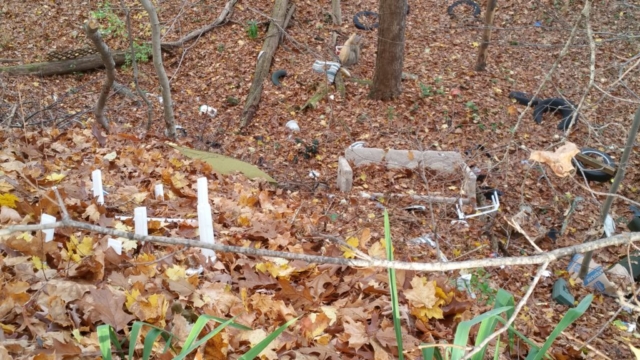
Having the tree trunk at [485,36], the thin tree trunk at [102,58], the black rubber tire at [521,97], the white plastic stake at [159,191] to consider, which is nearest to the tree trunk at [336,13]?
the tree trunk at [485,36]

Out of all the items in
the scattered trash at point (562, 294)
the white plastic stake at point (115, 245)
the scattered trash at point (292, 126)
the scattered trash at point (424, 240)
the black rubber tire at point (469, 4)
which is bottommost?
the scattered trash at point (562, 294)

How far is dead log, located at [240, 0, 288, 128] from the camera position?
7.52 m

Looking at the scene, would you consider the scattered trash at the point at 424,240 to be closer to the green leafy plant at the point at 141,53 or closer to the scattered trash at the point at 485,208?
the scattered trash at the point at 485,208

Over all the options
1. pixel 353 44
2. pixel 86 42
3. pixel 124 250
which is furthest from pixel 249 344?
pixel 86 42

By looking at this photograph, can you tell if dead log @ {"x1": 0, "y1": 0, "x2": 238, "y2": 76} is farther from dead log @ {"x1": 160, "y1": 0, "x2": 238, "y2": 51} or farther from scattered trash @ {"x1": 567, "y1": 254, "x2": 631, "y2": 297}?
scattered trash @ {"x1": 567, "y1": 254, "x2": 631, "y2": 297}

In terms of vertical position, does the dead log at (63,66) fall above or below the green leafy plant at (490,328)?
above

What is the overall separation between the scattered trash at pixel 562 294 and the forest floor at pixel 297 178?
0.07 meters

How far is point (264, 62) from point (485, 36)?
3747mm

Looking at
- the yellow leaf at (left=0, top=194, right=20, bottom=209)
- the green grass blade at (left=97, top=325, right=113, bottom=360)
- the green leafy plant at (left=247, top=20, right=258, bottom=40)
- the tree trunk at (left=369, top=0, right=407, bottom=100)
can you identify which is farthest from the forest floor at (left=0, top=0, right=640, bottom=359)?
the green grass blade at (left=97, top=325, right=113, bottom=360)

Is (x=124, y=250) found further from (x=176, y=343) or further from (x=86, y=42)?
(x=86, y=42)

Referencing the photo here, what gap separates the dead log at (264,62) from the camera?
7.52m

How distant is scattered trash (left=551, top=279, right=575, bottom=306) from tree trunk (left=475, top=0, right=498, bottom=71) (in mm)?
4337

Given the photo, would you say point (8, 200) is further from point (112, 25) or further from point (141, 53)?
point (112, 25)

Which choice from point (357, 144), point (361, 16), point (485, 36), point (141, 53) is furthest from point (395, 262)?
point (141, 53)
